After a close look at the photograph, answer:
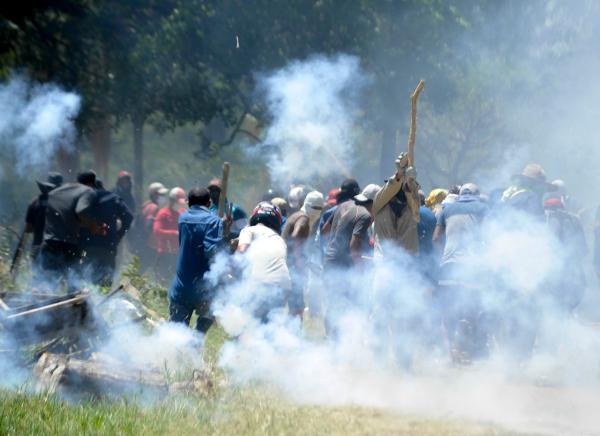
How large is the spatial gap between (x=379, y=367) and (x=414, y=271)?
92 centimetres

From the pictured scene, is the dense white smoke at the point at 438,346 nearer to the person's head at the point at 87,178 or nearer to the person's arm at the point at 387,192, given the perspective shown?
the person's arm at the point at 387,192

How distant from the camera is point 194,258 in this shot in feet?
27.6

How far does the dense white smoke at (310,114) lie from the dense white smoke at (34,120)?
3.28 m

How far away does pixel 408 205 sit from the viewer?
897cm

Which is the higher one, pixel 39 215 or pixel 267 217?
pixel 39 215

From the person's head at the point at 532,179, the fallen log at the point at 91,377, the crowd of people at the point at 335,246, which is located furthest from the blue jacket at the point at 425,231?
the fallen log at the point at 91,377

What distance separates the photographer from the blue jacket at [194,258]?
8344 mm

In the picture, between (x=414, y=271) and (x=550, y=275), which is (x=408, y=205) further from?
(x=550, y=275)

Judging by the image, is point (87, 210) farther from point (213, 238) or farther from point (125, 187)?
point (125, 187)

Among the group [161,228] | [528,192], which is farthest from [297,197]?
[161,228]

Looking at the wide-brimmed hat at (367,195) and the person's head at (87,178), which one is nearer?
the wide-brimmed hat at (367,195)

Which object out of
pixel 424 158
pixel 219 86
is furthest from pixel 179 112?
pixel 424 158

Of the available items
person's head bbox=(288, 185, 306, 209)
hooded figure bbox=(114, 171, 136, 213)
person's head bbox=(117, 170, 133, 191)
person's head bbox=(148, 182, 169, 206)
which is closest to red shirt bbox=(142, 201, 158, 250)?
person's head bbox=(148, 182, 169, 206)

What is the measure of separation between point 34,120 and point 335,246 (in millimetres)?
5987
